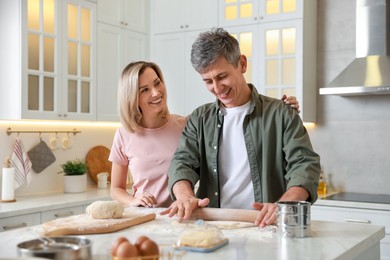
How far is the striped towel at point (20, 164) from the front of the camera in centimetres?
374

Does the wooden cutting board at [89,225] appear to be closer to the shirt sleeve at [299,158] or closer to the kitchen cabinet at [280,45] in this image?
the shirt sleeve at [299,158]

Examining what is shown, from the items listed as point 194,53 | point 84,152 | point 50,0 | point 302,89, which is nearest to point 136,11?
point 50,0

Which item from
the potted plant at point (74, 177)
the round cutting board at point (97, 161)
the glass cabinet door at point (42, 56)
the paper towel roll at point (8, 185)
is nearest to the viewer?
the paper towel roll at point (8, 185)

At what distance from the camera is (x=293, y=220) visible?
168 cm

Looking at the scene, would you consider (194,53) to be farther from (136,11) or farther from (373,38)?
(136,11)

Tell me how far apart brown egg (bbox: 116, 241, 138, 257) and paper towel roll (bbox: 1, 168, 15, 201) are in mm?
2515

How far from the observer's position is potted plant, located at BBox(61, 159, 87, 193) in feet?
13.3

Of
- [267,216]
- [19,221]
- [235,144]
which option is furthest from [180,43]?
[267,216]

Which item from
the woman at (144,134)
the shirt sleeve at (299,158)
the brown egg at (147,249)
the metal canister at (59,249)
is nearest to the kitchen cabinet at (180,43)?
the woman at (144,134)

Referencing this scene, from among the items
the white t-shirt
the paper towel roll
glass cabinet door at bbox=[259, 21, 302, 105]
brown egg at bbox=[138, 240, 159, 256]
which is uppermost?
glass cabinet door at bbox=[259, 21, 302, 105]

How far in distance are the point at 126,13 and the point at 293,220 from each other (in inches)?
127

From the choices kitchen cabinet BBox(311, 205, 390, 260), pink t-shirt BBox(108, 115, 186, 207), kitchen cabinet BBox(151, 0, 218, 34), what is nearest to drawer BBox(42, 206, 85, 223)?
pink t-shirt BBox(108, 115, 186, 207)

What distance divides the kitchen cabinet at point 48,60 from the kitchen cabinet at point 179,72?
0.77 meters

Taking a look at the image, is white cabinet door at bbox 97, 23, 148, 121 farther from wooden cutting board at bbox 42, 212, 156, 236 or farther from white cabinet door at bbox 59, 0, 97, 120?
wooden cutting board at bbox 42, 212, 156, 236
